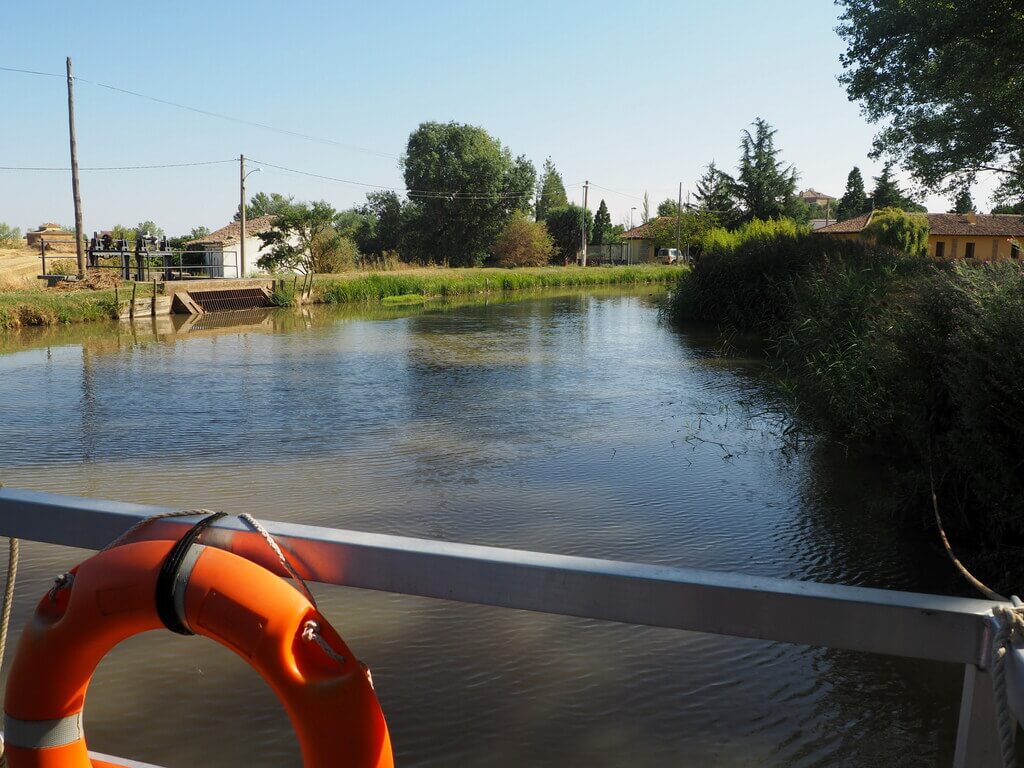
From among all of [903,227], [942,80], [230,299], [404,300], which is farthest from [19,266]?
[903,227]

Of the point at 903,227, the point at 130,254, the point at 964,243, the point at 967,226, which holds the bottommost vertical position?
the point at 130,254

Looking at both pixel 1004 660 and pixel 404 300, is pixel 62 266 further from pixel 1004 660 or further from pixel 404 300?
pixel 1004 660

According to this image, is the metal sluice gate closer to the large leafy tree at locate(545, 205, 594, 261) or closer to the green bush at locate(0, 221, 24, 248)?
the green bush at locate(0, 221, 24, 248)

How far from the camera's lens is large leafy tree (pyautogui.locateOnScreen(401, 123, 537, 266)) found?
57469 mm

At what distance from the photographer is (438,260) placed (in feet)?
189

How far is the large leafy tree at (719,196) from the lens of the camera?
6141cm

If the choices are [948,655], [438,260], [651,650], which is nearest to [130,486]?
[651,650]

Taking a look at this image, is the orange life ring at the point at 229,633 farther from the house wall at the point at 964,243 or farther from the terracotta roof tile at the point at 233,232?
the house wall at the point at 964,243

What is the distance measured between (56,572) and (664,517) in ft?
12.7

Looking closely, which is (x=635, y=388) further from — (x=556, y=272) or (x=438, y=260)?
(x=438, y=260)

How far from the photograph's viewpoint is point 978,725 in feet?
4.52

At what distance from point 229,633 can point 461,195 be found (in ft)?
190

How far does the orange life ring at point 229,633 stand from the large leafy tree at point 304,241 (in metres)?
32.3

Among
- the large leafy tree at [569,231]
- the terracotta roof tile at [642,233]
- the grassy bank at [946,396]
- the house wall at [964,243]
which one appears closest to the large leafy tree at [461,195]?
the large leafy tree at [569,231]
